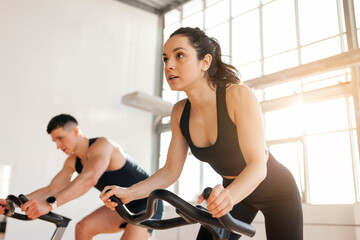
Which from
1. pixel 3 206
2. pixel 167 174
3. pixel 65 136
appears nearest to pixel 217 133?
pixel 167 174

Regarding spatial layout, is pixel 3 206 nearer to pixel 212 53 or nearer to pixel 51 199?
pixel 51 199

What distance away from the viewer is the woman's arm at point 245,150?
93 cm

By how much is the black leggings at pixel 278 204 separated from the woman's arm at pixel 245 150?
353mm

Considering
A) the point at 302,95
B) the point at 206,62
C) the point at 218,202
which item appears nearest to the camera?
the point at 218,202

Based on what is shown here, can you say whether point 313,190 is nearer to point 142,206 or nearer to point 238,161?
point 142,206

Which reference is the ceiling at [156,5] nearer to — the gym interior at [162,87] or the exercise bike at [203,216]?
the gym interior at [162,87]

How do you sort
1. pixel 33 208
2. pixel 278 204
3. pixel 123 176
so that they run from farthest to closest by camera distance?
pixel 123 176, pixel 33 208, pixel 278 204

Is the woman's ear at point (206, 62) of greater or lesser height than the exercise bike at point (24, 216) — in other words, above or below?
above

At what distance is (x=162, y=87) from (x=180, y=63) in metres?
9.01

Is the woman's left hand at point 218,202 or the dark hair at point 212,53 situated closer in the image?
the woman's left hand at point 218,202

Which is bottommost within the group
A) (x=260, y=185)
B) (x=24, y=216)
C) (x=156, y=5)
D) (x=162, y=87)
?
(x=24, y=216)

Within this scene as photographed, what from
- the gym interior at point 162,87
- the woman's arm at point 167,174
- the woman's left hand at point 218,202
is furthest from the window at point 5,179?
the woman's left hand at point 218,202

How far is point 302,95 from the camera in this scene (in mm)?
7238

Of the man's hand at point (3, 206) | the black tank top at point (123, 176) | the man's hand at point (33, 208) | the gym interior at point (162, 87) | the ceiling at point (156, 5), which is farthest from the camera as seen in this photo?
the ceiling at point (156, 5)
